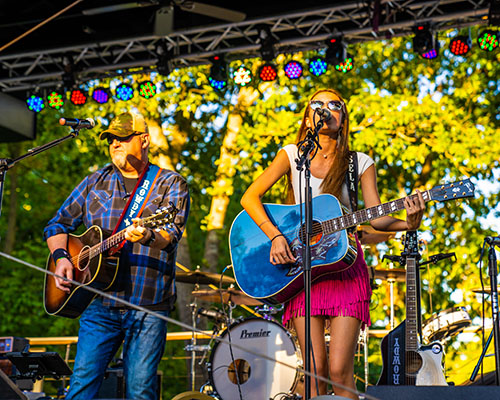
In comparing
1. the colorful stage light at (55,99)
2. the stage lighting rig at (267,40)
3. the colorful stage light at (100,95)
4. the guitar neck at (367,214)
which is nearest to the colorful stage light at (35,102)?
the colorful stage light at (55,99)

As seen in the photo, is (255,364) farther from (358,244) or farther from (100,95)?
(100,95)

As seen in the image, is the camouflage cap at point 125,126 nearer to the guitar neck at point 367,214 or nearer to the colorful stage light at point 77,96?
the guitar neck at point 367,214

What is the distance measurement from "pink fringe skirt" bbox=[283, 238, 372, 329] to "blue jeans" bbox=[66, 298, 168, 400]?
2.69ft

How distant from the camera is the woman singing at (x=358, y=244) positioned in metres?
3.72

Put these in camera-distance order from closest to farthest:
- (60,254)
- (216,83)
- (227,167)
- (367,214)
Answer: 1. (367,214)
2. (60,254)
3. (216,83)
4. (227,167)

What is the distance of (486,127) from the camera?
505 inches

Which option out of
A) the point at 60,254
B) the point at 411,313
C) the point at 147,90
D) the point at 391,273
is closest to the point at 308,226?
the point at 60,254

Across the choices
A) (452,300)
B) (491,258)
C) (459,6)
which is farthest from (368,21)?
(452,300)

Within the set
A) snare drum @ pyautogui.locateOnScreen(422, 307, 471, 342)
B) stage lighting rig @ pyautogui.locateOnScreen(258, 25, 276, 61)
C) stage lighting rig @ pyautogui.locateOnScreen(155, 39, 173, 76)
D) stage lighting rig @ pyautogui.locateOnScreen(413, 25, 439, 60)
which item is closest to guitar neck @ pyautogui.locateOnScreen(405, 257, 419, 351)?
snare drum @ pyautogui.locateOnScreen(422, 307, 471, 342)

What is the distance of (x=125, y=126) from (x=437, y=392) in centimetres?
236

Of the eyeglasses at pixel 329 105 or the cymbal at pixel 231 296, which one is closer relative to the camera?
the eyeglasses at pixel 329 105

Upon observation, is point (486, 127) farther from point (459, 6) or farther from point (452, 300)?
point (459, 6)

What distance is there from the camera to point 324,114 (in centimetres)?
401

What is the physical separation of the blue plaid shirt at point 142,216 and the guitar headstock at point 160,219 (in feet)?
0.14
